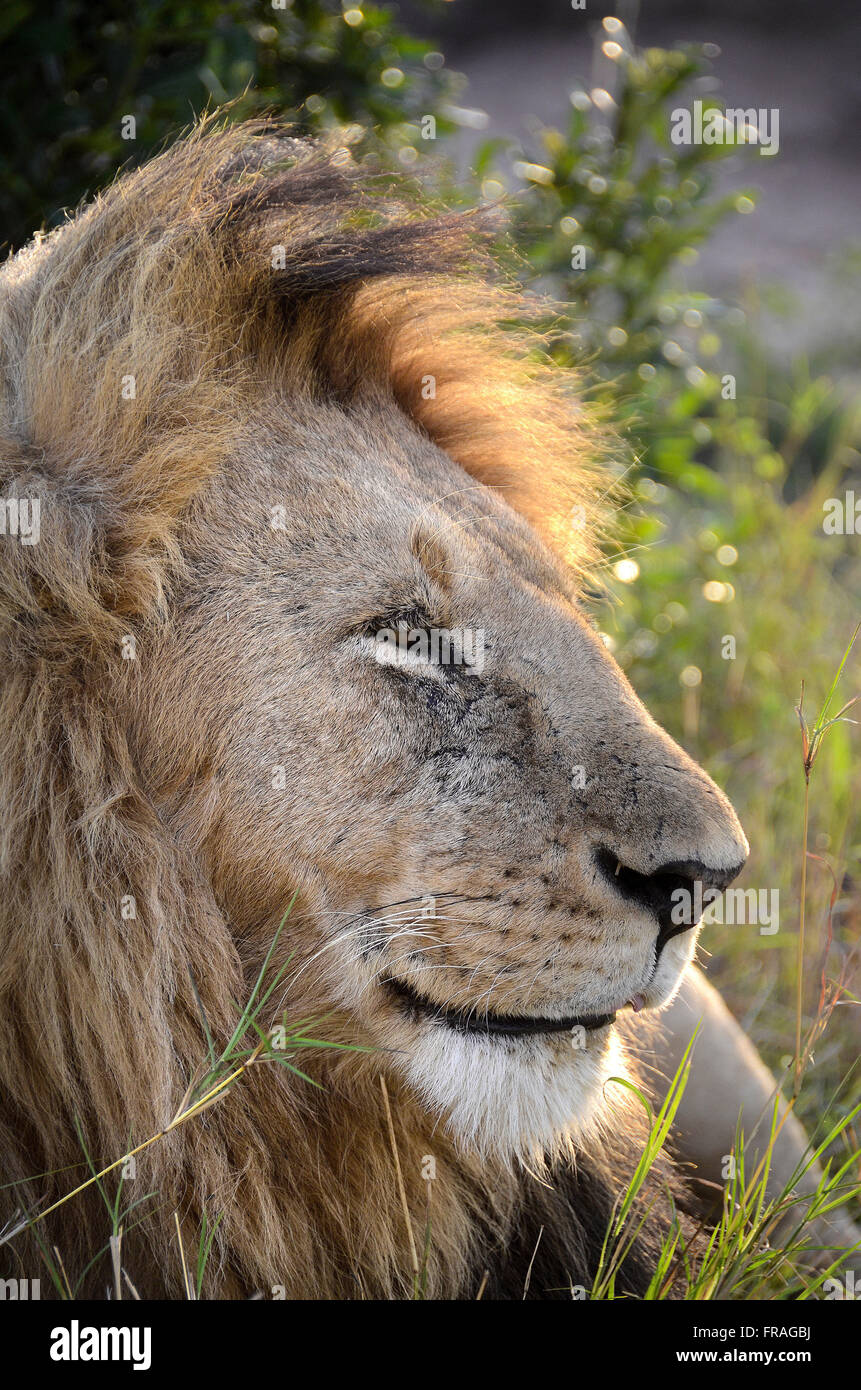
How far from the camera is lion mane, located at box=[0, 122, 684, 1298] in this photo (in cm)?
174

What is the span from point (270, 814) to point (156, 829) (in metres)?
0.17

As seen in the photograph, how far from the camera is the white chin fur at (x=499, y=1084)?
1.73 metres

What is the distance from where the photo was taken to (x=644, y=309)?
13.5ft

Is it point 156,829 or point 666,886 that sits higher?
point 156,829

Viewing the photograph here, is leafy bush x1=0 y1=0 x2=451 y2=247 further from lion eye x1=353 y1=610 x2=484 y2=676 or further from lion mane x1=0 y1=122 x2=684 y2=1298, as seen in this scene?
lion eye x1=353 y1=610 x2=484 y2=676

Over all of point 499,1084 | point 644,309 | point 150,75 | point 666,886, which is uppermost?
point 150,75

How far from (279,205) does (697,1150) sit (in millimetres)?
1931

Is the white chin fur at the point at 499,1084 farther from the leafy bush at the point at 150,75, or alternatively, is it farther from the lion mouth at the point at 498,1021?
the leafy bush at the point at 150,75

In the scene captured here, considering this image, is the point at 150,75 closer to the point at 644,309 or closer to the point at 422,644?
the point at 644,309

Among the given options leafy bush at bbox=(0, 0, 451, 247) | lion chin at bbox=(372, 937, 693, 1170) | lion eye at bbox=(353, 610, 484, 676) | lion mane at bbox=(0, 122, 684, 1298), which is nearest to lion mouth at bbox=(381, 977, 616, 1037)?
lion chin at bbox=(372, 937, 693, 1170)

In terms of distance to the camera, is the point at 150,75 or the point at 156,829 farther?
the point at 150,75

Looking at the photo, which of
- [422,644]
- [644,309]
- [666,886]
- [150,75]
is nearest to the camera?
[666,886]

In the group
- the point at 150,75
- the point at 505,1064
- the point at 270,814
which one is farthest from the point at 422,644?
the point at 150,75

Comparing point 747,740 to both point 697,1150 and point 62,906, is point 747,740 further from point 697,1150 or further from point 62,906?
point 62,906
